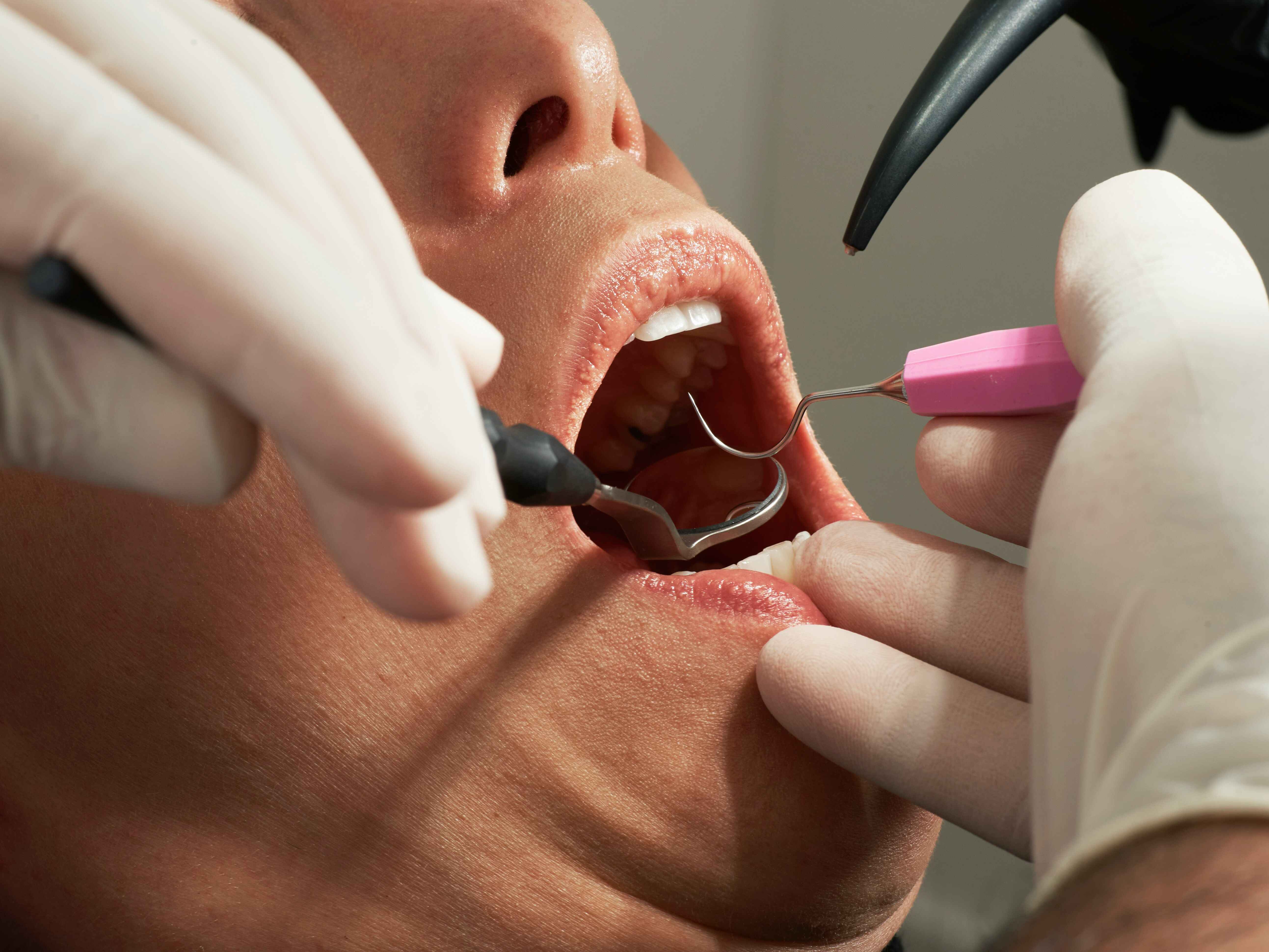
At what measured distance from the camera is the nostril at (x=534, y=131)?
676mm

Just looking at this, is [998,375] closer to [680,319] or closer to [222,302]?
[680,319]

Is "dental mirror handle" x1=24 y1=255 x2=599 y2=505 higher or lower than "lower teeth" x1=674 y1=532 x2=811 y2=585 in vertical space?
higher

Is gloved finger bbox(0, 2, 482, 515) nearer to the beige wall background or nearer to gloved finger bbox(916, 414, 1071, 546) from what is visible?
gloved finger bbox(916, 414, 1071, 546)

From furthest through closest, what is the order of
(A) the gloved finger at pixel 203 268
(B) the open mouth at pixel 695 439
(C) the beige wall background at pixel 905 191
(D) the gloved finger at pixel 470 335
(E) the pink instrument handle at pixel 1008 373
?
(C) the beige wall background at pixel 905 191
(B) the open mouth at pixel 695 439
(E) the pink instrument handle at pixel 1008 373
(D) the gloved finger at pixel 470 335
(A) the gloved finger at pixel 203 268

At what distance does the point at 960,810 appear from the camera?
21.9 inches

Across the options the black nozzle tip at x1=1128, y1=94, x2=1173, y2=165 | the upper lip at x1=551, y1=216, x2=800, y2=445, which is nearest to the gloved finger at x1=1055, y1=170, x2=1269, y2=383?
the upper lip at x1=551, y1=216, x2=800, y2=445

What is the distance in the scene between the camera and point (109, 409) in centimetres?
35

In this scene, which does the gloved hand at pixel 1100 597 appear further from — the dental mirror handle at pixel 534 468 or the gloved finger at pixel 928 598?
the dental mirror handle at pixel 534 468

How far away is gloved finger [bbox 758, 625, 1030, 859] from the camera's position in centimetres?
55

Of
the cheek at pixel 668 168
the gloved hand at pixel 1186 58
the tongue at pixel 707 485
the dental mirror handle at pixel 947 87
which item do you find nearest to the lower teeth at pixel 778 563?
the tongue at pixel 707 485

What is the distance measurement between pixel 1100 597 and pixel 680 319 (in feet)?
1.39

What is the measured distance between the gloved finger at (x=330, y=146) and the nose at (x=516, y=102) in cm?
25

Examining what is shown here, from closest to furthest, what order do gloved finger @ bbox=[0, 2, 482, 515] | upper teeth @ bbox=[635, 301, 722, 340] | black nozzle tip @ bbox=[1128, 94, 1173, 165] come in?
gloved finger @ bbox=[0, 2, 482, 515], upper teeth @ bbox=[635, 301, 722, 340], black nozzle tip @ bbox=[1128, 94, 1173, 165]

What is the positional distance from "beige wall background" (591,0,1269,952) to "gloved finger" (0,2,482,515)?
1043mm
